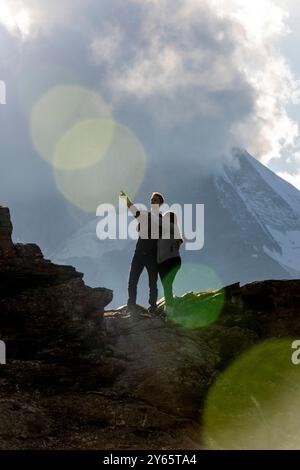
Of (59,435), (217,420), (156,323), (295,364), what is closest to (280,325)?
(295,364)

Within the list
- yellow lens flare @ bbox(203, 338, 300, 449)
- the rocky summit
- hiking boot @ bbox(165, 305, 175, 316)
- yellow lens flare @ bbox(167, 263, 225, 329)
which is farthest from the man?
yellow lens flare @ bbox(203, 338, 300, 449)

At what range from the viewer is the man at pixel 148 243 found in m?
19.4

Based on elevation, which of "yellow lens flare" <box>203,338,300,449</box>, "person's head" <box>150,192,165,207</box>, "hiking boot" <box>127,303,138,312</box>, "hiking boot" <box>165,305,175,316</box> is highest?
"person's head" <box>150,192,165,207</box>

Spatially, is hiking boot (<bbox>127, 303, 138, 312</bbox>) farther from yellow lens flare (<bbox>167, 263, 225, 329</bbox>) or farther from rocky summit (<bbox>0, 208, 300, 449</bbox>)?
yellow lens flare (<bbox>167, 263, 225, 329</bbox>)

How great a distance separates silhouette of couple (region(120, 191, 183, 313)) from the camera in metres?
Answer: 19.4

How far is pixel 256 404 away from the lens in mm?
15609

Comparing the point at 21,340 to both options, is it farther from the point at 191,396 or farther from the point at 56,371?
the point at 191,396

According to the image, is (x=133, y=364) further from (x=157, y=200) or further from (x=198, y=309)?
(x=157, y=200)

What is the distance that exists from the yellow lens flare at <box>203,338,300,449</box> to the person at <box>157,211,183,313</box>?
3310 mm

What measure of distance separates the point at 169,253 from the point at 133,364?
14.3 feet

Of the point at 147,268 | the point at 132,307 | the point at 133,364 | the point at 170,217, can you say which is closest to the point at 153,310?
the point at 132,307
